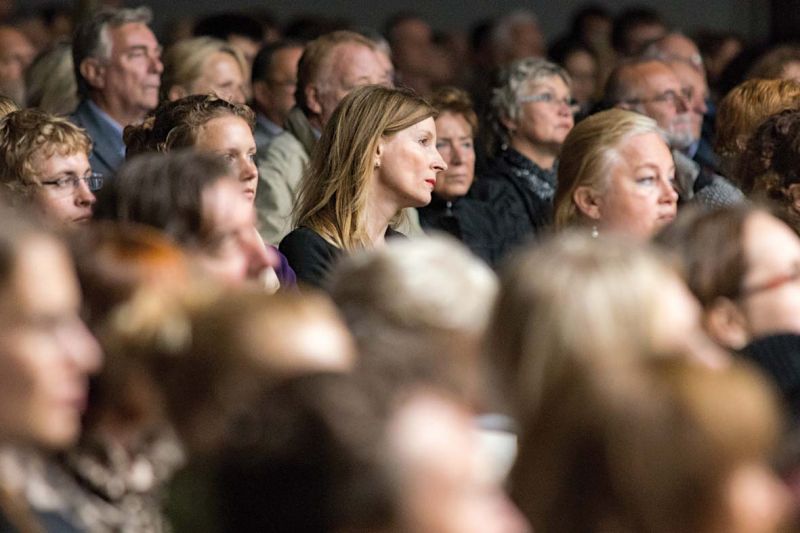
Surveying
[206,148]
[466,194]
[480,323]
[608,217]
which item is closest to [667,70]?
[466,194]

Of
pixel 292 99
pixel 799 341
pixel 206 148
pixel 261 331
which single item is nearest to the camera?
pixel 261 331

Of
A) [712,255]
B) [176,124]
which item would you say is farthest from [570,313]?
[176,124]

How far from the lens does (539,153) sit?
242 inches

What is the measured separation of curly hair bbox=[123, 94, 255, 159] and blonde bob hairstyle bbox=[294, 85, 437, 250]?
0.83 ft

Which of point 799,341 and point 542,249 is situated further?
point 799,341

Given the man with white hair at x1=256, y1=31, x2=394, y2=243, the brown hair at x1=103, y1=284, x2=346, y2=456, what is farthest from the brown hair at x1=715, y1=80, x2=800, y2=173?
the brown hair at x1=103, y1=284, x2=346, y2=456

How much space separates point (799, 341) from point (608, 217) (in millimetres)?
1724

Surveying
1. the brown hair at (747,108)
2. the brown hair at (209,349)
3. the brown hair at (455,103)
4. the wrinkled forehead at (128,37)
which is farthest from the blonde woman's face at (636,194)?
the brown hair at (209,349)

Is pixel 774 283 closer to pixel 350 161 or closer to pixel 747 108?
pixel 350 161

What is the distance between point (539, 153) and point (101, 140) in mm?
1611

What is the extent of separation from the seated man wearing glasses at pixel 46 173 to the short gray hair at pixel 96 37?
1.54m

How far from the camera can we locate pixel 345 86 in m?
5.74

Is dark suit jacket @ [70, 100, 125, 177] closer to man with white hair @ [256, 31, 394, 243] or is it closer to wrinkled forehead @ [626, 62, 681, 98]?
man with white hair @ [256, 31, 394, 243]

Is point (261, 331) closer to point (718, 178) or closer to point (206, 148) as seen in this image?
point (206, 148)
